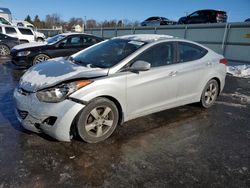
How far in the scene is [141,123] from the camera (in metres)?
4.46

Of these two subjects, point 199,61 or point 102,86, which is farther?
point 199,61

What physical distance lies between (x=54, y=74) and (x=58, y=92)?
45cm

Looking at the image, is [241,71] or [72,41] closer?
[72,41]

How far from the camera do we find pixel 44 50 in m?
9.24

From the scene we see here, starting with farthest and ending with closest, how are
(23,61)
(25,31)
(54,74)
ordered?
(25,31)
(23,61)
(54,74)

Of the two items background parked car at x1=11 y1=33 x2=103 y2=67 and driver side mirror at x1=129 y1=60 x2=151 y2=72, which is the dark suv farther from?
driver side mirror at x1=129 y1=60 x2=151 y2=72

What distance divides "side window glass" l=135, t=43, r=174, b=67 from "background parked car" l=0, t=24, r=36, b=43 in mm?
14000

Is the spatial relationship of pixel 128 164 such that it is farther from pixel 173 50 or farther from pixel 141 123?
pixel 173 50

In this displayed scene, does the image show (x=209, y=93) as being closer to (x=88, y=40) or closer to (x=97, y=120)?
(x=97, y=120)

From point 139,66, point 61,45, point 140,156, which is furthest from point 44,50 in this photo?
point 140,156

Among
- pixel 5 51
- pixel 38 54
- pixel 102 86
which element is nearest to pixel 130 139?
pixel 102 86

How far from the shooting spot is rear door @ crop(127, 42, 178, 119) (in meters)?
3.88

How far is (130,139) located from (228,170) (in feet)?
4.75

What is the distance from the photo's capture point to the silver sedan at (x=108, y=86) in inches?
130
